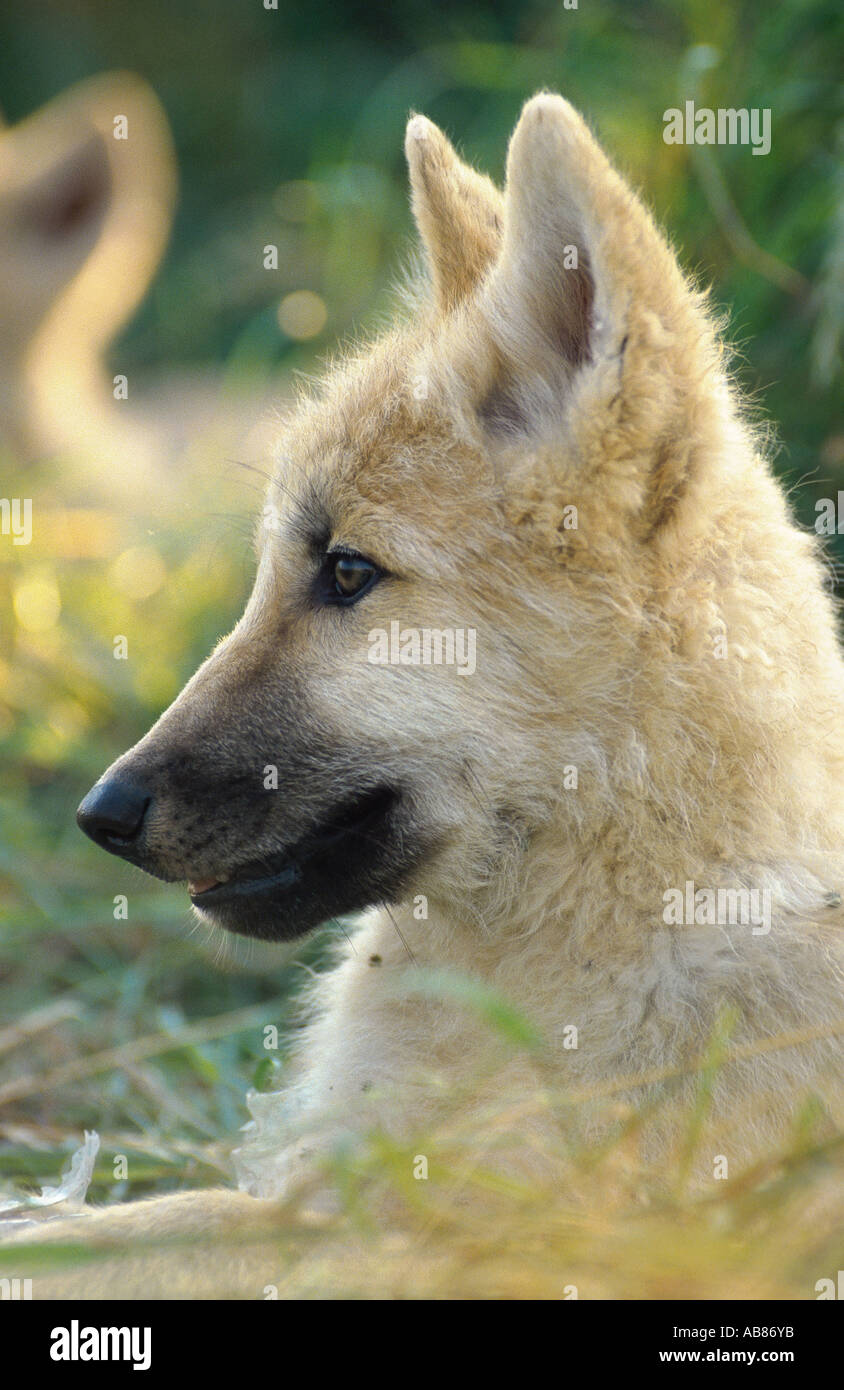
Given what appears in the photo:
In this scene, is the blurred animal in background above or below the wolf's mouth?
above

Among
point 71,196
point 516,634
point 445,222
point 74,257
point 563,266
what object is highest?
point 71,196

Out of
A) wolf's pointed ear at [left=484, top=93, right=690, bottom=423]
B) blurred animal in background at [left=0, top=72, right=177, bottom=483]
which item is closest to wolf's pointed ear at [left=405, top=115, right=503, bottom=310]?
wolf's pointed ear at [left=484, top=93, right=690, bottom=423]

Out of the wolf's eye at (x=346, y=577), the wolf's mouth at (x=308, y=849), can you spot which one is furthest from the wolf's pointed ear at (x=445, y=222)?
the wolf's mouth at (x=308, y=849)

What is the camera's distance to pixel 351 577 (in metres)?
2.63

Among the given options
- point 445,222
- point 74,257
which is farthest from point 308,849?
point 74,257

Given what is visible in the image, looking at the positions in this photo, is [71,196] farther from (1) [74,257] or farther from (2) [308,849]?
(2) [308,849]

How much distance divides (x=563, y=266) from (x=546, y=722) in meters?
0.77

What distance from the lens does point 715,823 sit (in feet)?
7.98

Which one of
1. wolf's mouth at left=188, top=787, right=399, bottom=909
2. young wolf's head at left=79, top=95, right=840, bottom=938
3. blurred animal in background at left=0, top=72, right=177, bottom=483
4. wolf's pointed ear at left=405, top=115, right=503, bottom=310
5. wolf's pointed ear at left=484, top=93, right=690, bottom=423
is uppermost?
blurred animal in background at left=0, top=72, right=177, bottom=483

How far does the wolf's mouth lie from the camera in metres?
2.59

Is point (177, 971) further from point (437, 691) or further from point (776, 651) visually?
point (776, 651)

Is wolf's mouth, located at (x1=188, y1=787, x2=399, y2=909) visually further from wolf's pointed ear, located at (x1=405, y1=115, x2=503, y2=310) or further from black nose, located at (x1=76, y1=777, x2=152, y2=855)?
wolf's pointed ear, located at (x1=405, y1=115, x2=503, y2=310)
